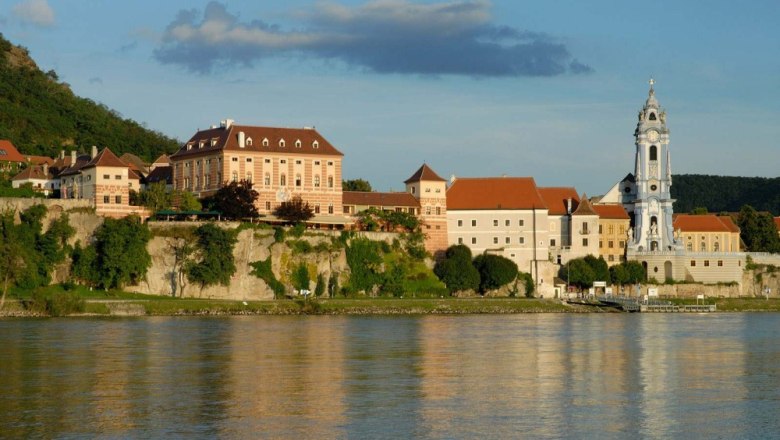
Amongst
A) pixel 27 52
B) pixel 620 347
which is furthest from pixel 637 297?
pixel 27 52

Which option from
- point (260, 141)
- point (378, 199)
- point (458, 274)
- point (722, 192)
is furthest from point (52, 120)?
point (722, 192)

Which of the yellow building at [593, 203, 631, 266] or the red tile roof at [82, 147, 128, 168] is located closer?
the red tile roof at [82, 147, 128, 168]

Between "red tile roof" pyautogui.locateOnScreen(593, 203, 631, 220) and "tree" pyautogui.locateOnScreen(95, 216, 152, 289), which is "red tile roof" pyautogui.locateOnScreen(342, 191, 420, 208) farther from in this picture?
"tree" pyautogui.locateOnScreen(95, 216, 152, 289)

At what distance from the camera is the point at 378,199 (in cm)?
9938

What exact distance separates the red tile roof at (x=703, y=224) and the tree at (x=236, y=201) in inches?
1627

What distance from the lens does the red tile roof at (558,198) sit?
104 metres

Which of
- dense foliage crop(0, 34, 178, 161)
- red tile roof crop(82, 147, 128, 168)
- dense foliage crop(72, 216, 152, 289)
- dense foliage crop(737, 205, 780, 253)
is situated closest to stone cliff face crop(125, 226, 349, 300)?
dense foliage crop(72, 216, 152, 289)

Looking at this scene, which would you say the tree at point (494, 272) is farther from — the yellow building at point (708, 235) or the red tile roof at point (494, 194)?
the yellow building at point (708, 235)

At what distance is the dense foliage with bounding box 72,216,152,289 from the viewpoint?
81.6m

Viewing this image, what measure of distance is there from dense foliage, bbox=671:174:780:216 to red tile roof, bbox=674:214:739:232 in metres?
54.0

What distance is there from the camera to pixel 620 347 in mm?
56594

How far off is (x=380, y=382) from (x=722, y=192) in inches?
5507

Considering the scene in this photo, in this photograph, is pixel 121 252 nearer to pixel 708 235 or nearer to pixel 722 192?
pixel 708 235

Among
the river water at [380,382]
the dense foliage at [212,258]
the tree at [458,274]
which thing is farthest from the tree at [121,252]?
the tree at [458,274]
